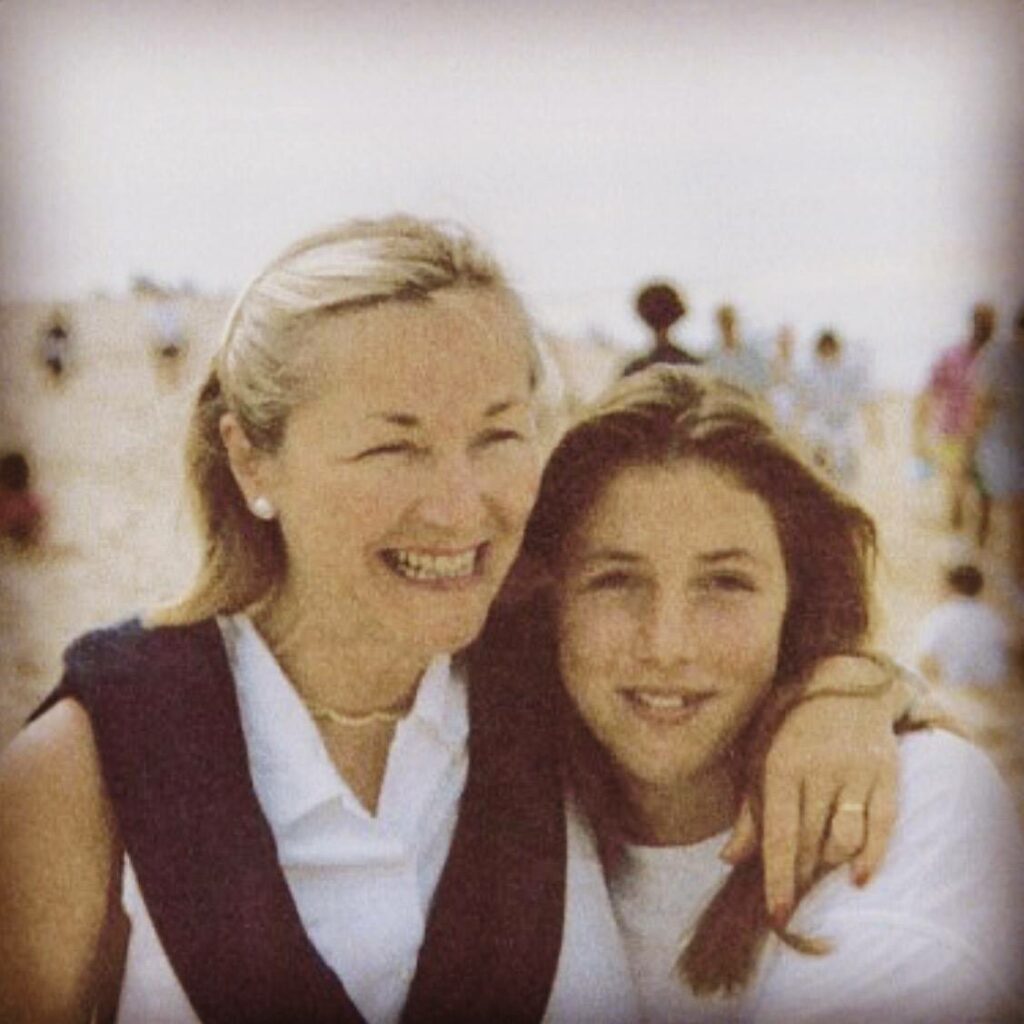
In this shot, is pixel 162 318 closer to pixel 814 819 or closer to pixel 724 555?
pixel 724 555

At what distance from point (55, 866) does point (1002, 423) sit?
1.66m

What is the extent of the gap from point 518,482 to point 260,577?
0.44m

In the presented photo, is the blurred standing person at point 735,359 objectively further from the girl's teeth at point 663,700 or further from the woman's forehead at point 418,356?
the girl's teeth at point 663,700

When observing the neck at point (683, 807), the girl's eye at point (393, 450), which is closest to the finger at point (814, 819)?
the neck at point (683, 807)

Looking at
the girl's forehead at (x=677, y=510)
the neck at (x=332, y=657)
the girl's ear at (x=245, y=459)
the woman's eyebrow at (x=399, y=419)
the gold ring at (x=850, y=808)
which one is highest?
the woman's eyebrow at (x=399, y=419)

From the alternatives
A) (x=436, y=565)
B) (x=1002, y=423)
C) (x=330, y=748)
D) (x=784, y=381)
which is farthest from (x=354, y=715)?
(x=1002, y=423)

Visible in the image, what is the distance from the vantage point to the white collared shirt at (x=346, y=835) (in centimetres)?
298

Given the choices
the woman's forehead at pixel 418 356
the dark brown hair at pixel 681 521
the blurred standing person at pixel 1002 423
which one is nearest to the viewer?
the woman's forehead at pixel 418 356

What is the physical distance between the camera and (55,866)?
2943 millimetres

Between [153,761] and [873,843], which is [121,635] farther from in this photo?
[873,843]

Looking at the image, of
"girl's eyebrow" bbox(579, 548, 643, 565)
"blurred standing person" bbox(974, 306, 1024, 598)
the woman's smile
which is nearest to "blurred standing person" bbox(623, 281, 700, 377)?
"girl's eyebrow" bbox(579, 548, 643, 565)

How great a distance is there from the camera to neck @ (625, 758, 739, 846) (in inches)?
119

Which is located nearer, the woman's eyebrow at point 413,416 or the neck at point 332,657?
the woman's eyebrow at point 413,416

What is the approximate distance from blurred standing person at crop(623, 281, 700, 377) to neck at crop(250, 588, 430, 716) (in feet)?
1.92
